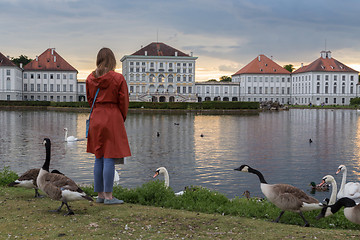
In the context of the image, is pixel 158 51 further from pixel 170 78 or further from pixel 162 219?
pixel 162 219

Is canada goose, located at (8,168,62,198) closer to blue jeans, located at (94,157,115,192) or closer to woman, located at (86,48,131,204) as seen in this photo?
blue jeans, located at (94,157,115,192)

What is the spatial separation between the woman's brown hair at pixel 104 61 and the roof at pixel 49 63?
110m

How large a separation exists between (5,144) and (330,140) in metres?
21.3

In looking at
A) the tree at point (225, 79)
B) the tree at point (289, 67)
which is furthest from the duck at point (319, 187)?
the tree at point (225, 79)

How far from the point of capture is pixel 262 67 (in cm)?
13225

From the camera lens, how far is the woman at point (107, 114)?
7301 mm

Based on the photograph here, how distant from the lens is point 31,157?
62.2 feet

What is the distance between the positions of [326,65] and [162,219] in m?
127

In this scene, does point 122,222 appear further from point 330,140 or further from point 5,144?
point 330,140

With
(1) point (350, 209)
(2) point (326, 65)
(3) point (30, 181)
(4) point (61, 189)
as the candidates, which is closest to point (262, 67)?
(2) point (326, 65)

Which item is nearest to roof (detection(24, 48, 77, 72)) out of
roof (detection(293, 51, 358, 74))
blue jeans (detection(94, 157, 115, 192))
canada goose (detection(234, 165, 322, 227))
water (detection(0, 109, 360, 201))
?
roof (detection(293, 51, 358, 74))

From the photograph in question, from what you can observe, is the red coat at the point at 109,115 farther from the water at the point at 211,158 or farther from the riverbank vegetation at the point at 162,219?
the water at the point at 211,158

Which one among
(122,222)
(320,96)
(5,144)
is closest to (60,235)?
(122,222)

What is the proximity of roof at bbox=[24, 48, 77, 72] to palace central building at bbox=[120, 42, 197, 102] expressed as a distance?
17.8 m
